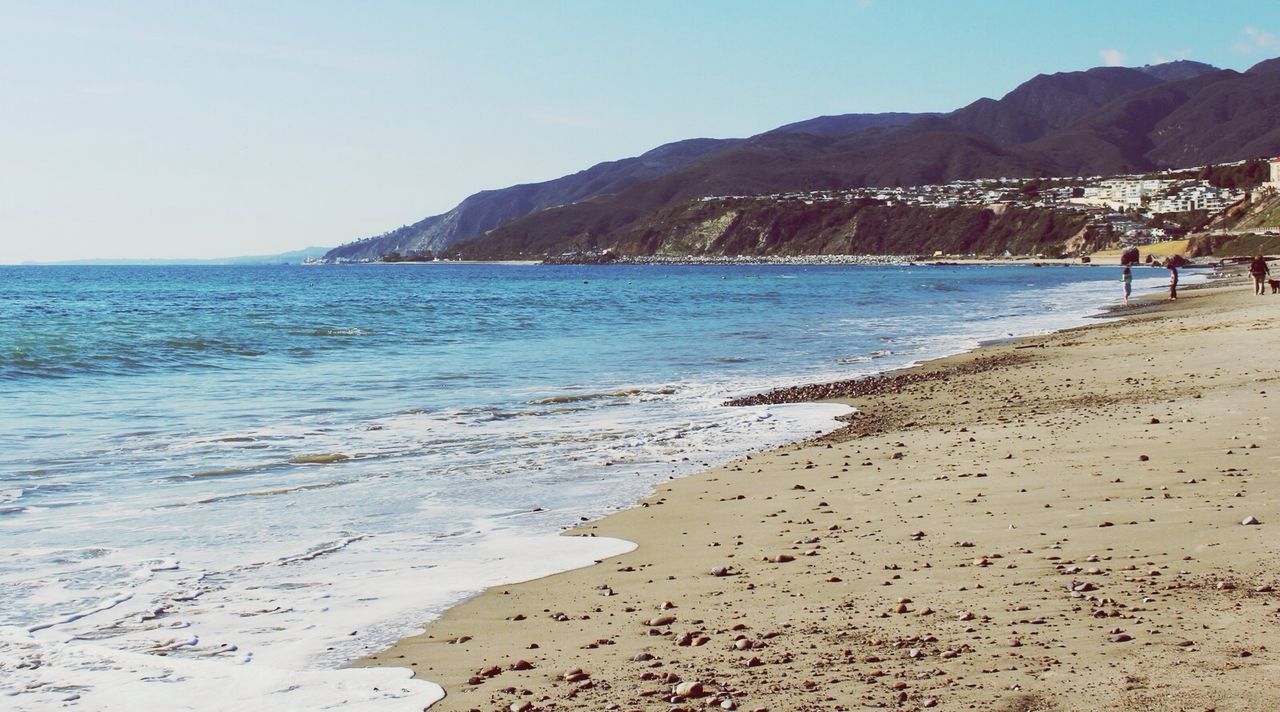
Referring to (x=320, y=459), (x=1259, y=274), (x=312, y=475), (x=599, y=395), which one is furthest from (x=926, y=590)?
(x=1259, y=274)

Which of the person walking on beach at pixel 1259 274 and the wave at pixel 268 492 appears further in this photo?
the person walking on beach at pixel 1259 274

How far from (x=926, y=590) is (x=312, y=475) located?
773 centimetres

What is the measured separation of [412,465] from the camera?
13.1 metres

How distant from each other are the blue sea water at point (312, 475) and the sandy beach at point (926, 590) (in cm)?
64

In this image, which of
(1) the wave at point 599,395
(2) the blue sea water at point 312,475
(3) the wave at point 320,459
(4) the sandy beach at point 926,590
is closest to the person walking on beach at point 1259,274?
(2) the blue sea water at point 312,475

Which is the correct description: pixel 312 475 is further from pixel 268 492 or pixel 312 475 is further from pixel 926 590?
pixel 926 590

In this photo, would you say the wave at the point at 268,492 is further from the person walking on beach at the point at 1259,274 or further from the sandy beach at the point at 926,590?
the person walking on beach at the point at 1259,274

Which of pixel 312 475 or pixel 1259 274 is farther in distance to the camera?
pixel 1259 274

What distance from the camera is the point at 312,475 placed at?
12.4 m

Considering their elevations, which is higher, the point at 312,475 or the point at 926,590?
the point at 926,590

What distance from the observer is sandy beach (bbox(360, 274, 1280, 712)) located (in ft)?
17.4

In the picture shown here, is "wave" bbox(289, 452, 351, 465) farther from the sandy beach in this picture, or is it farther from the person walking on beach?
the person walking on beach

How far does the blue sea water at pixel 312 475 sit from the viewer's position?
21.6 feet

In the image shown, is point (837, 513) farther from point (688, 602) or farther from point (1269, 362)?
point (1269, 362)
